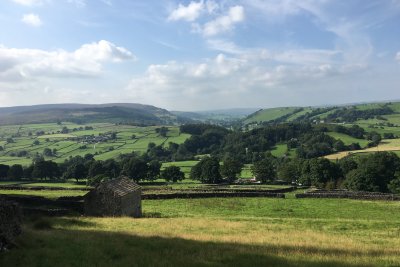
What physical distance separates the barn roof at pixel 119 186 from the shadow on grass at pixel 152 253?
1682 cm

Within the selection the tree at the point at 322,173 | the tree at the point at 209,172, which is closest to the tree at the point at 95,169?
the tree at the point at 209,172

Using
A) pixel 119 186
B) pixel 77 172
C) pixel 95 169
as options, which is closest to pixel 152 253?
pixel 119 186

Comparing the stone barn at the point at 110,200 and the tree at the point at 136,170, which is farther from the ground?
the stone barn at the point at 110,200

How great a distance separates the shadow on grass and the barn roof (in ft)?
55.2

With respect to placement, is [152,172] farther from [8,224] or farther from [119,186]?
[8,224]

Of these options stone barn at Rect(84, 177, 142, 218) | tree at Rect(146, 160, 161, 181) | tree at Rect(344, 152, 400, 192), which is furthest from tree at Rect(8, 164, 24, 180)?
tree at Rect(344, 152, 400, 192)

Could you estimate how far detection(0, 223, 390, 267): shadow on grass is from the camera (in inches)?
551

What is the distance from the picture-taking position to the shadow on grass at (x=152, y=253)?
1401cm

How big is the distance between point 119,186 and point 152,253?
21992mm

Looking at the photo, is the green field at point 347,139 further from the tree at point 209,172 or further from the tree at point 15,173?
the tree at point 15,173

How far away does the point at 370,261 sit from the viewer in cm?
1455

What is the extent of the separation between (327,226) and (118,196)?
17.4 meters

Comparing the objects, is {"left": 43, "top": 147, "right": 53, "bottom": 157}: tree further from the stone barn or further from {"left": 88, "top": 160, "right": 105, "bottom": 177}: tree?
the stone barn

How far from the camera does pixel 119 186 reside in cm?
3675
